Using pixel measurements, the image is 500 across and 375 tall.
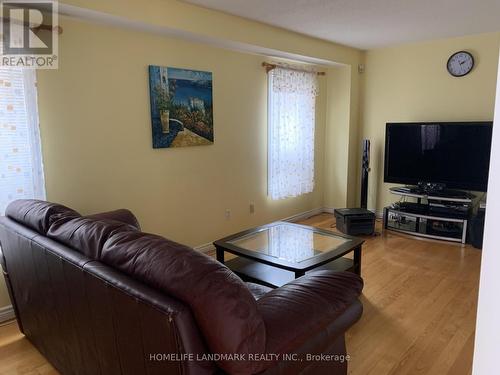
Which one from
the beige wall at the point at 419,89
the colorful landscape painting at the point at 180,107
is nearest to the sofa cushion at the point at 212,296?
the colorful landscape painting at the point at 180,107

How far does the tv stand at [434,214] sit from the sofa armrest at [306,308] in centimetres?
297

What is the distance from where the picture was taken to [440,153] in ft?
13.9

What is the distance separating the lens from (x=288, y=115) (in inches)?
183

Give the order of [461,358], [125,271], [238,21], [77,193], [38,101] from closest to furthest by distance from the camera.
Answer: [125,271], [461,358], [38,101], [77,193], [238,21]

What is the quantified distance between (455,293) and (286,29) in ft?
9.81

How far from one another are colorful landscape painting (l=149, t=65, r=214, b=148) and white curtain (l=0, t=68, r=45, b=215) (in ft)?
3.20

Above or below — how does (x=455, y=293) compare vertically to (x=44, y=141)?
below

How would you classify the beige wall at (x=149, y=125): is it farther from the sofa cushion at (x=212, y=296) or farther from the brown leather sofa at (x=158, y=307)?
the sofa cushion at (x=212, y=296)

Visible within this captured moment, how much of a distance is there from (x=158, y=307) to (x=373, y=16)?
3.38m

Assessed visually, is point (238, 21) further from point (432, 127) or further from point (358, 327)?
point (358, 327)

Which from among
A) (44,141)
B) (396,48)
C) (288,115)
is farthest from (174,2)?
(396,48)

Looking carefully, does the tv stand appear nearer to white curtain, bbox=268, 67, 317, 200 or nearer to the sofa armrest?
white curtain, bbox=268, 67, 317, 200

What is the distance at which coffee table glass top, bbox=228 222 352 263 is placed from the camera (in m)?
2.62

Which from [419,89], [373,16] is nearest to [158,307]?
[373,16]
